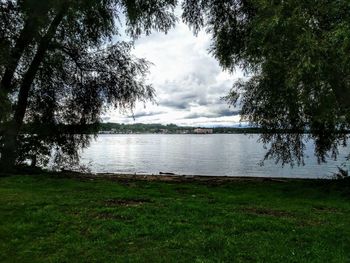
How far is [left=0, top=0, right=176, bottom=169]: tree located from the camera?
20.3 metres

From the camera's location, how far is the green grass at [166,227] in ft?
27.8

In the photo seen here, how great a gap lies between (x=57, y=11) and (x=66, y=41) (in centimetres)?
430

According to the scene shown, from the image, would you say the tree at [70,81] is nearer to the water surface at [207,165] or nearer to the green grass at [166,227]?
the water surface at [207,165]

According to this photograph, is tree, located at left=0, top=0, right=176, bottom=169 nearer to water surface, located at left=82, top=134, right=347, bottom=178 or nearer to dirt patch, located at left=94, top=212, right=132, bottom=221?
water surface, located at left=82, top=134, right=347, bottom=178

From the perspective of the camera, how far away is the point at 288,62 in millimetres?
13875

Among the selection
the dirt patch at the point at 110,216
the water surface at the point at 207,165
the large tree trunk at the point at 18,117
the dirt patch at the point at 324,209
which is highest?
the large tree trunk at the point at 18,117

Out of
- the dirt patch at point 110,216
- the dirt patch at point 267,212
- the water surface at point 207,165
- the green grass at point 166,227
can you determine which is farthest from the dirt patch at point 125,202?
the water surface at point 207,165

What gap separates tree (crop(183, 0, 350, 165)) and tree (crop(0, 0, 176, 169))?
10.4ft

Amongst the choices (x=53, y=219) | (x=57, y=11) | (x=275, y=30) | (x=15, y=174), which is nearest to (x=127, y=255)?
(x=53, y=219)

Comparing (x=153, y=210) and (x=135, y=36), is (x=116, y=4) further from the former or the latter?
(x=153, y=210)

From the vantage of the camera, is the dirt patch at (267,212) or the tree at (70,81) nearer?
the dirt patch at (267,212)

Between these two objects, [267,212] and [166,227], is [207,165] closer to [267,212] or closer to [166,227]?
[267,212]

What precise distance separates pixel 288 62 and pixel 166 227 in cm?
733

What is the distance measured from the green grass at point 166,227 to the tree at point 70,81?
668 cm
